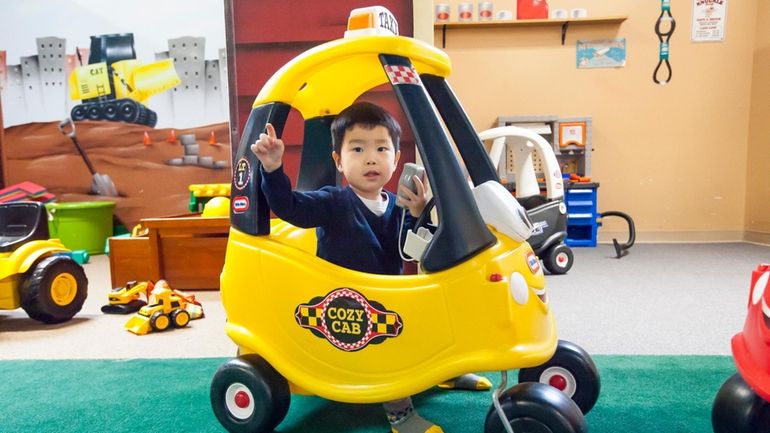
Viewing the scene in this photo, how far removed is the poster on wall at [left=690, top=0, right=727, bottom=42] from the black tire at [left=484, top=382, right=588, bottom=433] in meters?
4.48

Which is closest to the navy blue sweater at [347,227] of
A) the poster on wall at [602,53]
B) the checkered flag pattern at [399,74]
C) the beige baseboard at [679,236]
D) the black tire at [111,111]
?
the checkered flag pattern at [399,74]

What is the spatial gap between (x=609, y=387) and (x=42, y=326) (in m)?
2.18

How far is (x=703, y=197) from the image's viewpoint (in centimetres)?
441

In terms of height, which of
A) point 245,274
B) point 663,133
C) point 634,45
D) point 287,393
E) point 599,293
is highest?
point 634,45

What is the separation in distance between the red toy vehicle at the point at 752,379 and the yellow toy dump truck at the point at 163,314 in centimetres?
183

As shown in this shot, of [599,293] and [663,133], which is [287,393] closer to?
[599,293]

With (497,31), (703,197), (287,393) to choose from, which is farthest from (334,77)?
(703,197)

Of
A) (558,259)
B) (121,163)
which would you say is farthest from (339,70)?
(121,163)

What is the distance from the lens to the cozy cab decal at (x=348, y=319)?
3.34 ft

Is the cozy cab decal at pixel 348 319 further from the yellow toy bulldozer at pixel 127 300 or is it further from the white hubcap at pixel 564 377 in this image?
the yellow toy bulldozer at pixel 127 300

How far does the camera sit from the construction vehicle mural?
4.35 meters

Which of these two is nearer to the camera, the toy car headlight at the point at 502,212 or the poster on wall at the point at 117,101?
the toy car headlight at the point at 502,212

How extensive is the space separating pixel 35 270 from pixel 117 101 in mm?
2739

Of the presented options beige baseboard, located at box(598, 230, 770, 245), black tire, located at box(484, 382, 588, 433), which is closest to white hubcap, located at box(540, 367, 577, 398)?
black tire, located at box(484, 382, 588, 433)
